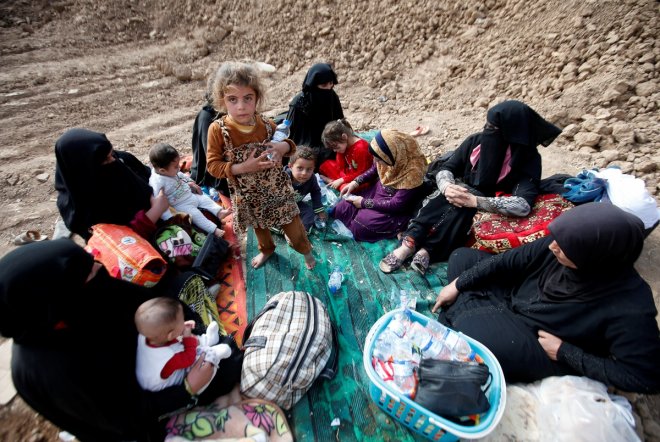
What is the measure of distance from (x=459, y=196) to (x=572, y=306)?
116 cm

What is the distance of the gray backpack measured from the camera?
1.84 metres

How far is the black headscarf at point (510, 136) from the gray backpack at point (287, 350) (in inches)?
72.8

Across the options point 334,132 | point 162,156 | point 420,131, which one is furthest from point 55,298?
point 420,131

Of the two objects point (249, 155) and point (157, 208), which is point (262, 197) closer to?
point (249, 155)

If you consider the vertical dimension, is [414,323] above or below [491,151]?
below

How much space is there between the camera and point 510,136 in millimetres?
2531

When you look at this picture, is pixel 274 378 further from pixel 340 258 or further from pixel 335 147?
pixel 335 147

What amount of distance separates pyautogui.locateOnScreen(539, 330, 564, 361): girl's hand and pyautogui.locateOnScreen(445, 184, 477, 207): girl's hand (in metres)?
1.12

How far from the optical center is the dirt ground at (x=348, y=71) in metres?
3.79

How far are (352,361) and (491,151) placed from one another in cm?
201

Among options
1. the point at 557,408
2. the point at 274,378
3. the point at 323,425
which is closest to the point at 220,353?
the point at 274,378

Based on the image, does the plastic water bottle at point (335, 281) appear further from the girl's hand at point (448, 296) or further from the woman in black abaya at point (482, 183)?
the girl's hand at point (448, 296)

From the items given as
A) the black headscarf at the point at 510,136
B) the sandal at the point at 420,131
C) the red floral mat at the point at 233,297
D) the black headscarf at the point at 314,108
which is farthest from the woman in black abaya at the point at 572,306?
the sandal at the point at 420,131

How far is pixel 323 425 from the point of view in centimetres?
187
